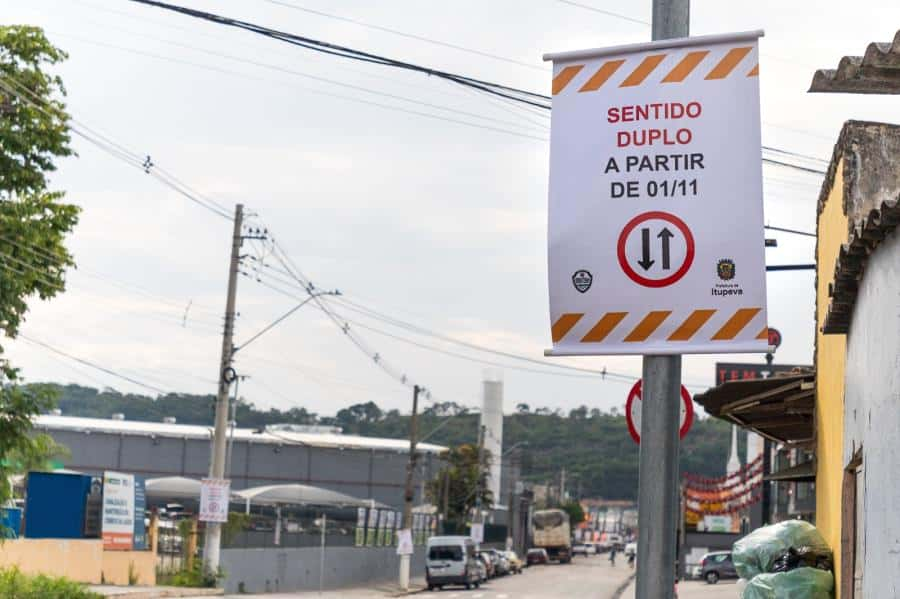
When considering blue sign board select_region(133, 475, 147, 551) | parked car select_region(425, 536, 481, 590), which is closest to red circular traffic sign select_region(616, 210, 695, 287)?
blue sign board select_region(133, 475, 147, 551)

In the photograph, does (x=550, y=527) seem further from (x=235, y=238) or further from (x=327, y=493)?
(x=235, y=238)

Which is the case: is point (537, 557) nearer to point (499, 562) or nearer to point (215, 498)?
point (499, 562)

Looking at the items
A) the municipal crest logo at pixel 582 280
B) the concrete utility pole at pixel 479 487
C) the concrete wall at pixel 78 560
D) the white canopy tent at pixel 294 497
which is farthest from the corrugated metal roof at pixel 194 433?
the municipal crest logo at pixel 582 280

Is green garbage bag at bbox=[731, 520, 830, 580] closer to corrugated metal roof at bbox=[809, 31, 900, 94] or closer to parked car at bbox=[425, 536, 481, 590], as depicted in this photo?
corrugated metal roof at bbox=[809, 31, 900, 94]

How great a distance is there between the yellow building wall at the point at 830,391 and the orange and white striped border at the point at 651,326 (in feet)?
13.2

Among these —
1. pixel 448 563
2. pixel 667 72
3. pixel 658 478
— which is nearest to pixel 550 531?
pixel 448 563

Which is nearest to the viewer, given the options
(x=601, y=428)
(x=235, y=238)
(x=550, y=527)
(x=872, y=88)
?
(x=872, y=88)

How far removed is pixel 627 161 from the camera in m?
6.23

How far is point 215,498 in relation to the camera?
37.7 m

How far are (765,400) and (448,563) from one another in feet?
144

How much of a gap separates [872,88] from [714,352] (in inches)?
91.2

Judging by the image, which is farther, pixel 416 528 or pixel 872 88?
pixel 416 528

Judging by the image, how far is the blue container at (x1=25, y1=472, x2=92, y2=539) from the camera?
35531 mm

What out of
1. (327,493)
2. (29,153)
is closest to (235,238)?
(29,153)
